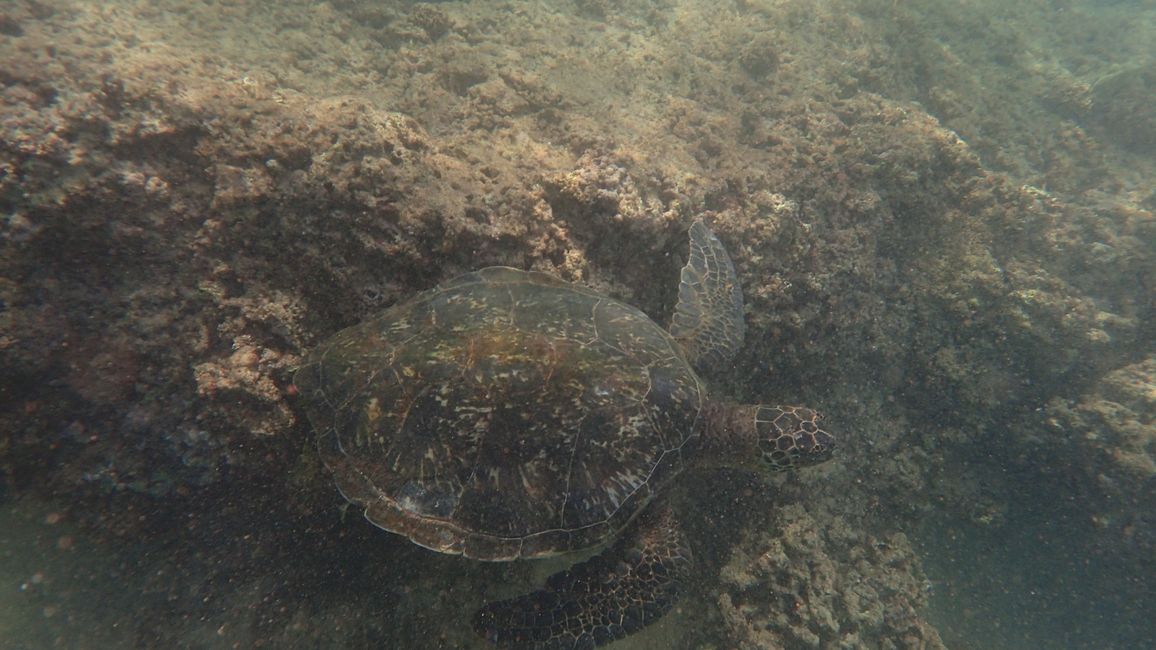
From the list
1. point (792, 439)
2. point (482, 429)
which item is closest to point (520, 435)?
point (482, 429)

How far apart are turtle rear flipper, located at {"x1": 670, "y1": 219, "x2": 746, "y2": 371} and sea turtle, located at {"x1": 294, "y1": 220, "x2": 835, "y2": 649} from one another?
26.5 inches

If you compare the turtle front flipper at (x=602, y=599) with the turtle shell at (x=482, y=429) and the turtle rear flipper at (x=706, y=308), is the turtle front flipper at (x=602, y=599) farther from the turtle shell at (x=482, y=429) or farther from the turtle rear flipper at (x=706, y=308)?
the turtle rear flipper at (x=706, y=308)

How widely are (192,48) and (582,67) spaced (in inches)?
165

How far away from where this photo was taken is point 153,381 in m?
2.88

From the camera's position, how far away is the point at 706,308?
4129mm

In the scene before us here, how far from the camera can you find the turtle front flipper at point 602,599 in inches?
121

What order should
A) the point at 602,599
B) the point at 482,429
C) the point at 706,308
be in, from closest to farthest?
the point at 482,429 < the point at 602,599 < the point at 706,308

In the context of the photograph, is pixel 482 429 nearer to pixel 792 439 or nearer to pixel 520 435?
pixel 520 435

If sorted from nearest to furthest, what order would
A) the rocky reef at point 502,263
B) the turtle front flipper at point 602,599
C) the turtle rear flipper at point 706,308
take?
1. the rocky reef at point 502,263
2. the turtle front flipper at point 602,599
3. the turtle rear flipper at point 706,308

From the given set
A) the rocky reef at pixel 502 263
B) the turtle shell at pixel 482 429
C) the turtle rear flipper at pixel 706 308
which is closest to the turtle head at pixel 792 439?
the turtle rear flipper at pixel 706 308

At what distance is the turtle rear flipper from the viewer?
407cm

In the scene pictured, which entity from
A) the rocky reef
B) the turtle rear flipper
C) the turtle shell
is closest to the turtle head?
the turtle rear flipper

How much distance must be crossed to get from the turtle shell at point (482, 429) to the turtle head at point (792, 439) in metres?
1.15

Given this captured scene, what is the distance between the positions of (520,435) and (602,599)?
55.1 inches
